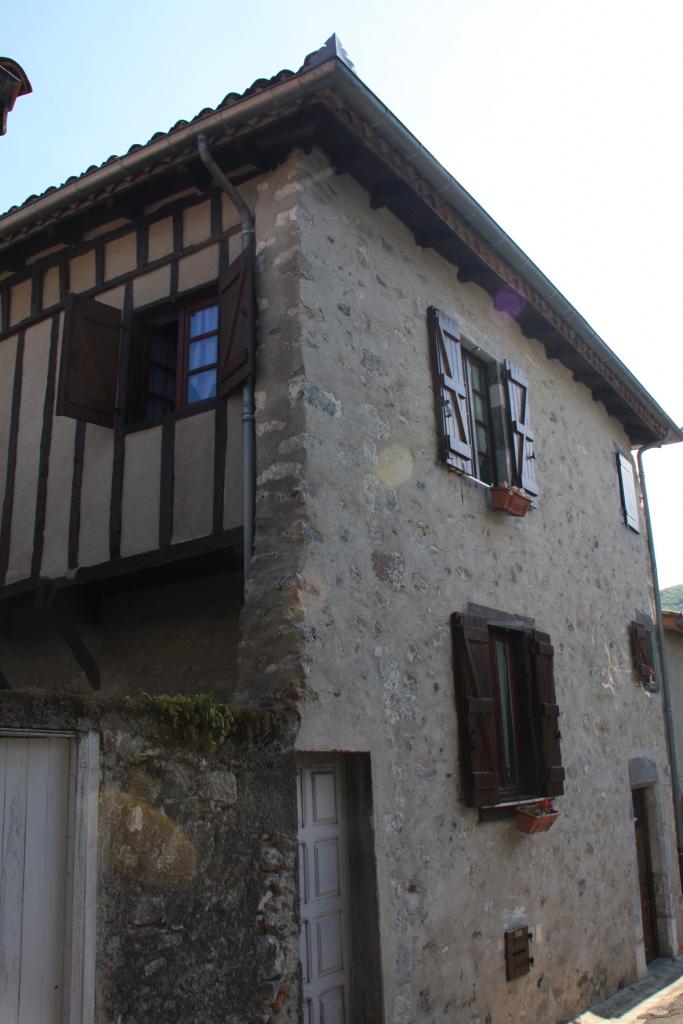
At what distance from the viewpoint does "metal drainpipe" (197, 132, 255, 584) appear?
17.0 feet

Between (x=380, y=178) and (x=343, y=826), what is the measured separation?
13.5 feet

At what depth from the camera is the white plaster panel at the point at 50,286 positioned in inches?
272

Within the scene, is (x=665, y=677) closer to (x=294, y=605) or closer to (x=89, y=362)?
(x=294, y=605)

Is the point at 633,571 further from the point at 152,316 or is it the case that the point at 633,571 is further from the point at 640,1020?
the point at 152,316

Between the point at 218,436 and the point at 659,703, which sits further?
the point at 659,703

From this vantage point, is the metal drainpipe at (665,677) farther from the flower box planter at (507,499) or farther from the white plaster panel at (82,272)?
the white plaster panel at (82,272)

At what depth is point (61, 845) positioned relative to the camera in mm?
3246

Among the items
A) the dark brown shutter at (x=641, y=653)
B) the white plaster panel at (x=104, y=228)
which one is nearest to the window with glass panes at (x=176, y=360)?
the white plaster panel at (x=104, y=228)

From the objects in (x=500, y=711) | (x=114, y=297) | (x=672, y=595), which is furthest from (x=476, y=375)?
(x=672, y=595)

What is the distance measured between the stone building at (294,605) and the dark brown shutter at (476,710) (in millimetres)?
25

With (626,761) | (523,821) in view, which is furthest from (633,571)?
(523,821)

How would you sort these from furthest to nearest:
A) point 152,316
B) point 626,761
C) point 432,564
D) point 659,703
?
point 659,703 → point 626,761 → point 152,316 → point 432,564

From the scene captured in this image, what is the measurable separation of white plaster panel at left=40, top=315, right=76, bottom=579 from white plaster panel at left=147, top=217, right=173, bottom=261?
1.31 metres

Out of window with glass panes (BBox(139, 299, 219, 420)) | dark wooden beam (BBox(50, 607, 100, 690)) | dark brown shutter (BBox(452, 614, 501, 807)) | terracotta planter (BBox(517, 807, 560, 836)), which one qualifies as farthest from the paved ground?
window with glass panes (BBox(139, 299, 219, 420))
